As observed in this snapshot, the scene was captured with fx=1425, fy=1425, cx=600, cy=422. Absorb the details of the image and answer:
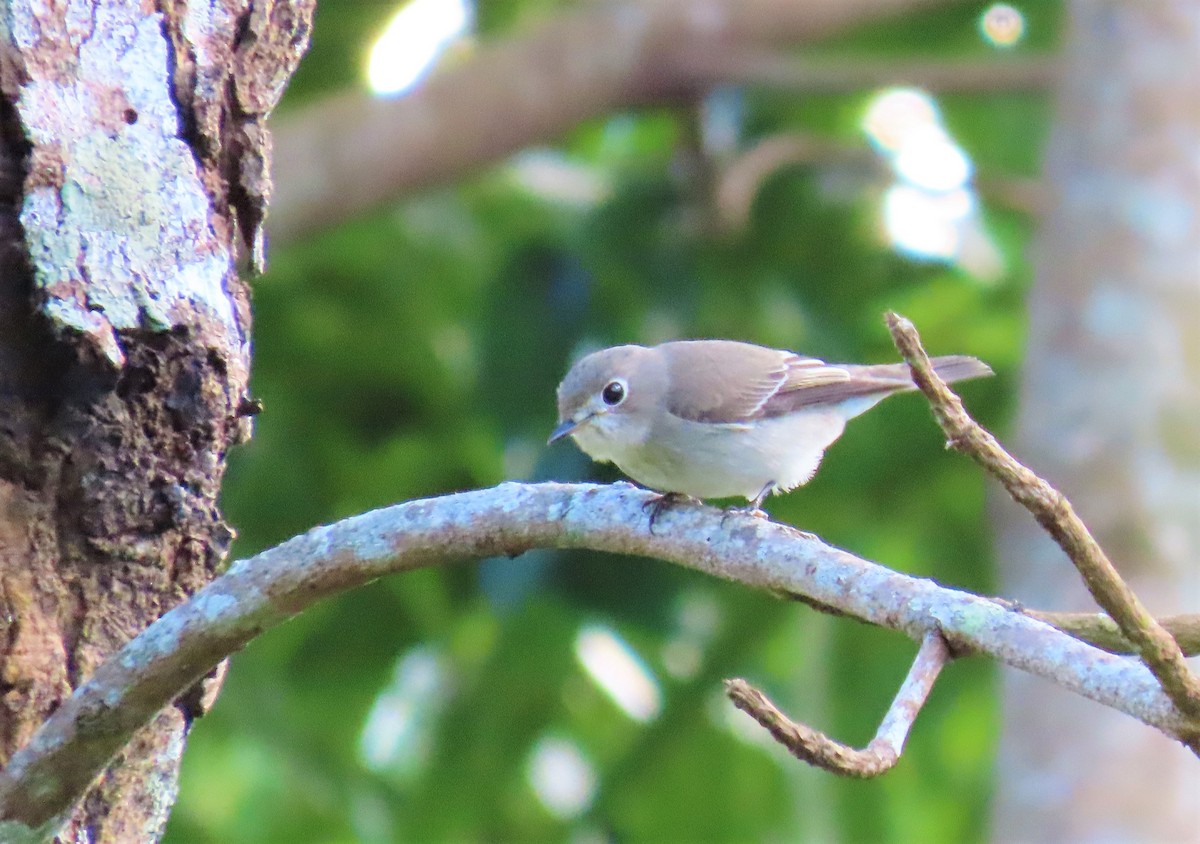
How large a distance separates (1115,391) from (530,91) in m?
2.71

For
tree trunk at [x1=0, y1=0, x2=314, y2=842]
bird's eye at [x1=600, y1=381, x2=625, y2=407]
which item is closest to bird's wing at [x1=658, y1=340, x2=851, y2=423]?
bird's eye at [x1=600, y1=381, x2=625, y2=407]

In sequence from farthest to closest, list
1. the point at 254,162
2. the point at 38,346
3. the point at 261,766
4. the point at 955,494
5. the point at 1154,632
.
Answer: the point at 261,766
the point at 955,494
the point at 254,162
the point at 38,346
the point at 1154,632

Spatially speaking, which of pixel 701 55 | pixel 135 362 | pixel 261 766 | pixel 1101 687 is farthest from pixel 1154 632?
pixel 261 766

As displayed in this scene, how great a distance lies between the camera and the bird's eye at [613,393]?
15.2 ft

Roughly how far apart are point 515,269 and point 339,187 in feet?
2.61

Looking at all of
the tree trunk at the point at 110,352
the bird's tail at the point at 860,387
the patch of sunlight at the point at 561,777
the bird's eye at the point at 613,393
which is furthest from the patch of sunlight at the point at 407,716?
the tree trunk at the point at 110,352

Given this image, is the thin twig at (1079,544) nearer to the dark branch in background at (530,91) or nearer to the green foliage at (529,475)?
the green foliage at (529,475)

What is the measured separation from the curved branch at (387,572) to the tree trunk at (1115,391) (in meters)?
3.10

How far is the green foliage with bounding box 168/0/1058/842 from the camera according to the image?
5.90 m

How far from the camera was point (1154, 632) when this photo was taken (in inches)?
63.4

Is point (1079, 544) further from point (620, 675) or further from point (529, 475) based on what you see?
point (620, 675)

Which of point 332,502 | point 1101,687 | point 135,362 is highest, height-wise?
point 332,502

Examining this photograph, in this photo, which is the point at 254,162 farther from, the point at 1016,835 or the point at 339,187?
the point at 1016,835

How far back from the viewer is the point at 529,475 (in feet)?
18.2
